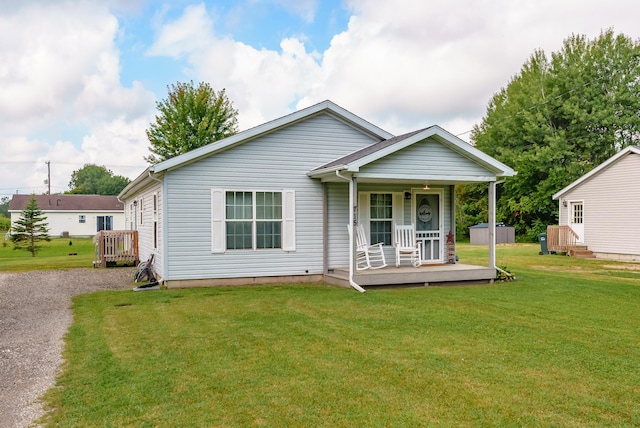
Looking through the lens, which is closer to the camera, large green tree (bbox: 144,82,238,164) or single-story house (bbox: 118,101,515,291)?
single-story house (bbox: 118,101,515,291)

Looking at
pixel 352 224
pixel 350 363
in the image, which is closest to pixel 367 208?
pixel 352 224

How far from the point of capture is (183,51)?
17.5 meters

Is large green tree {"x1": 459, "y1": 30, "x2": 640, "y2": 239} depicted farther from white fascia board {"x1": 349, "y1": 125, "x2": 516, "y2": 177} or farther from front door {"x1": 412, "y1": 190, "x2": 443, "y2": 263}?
white fascia board {"x1": 349, "y1": 125, "x2": 516, "y2": 177}

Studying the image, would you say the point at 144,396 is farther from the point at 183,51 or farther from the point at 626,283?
the point at 183,51

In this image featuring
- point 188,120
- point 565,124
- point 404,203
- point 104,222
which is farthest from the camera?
point 104,222

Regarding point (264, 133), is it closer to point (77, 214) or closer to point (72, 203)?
point (77, 214)

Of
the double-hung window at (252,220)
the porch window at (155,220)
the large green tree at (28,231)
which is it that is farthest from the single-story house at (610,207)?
the large green tree at (28,231)

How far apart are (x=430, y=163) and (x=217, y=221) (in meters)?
5.01

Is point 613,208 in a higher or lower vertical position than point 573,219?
higher

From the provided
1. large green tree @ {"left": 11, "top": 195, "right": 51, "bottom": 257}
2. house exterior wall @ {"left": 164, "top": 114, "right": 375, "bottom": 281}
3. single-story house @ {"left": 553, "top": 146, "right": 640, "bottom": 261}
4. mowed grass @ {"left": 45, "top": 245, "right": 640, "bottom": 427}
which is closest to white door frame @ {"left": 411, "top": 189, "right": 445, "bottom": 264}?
house exterior wall @ {"left": 164, "top": 114, "right": 375, "bottom": 281}

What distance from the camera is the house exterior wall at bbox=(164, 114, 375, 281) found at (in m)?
11.1

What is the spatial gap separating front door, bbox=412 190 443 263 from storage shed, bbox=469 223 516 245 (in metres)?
18.8

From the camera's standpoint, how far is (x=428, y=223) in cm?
1332

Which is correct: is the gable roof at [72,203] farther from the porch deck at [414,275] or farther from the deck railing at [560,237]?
the porch deck at [414,275]
